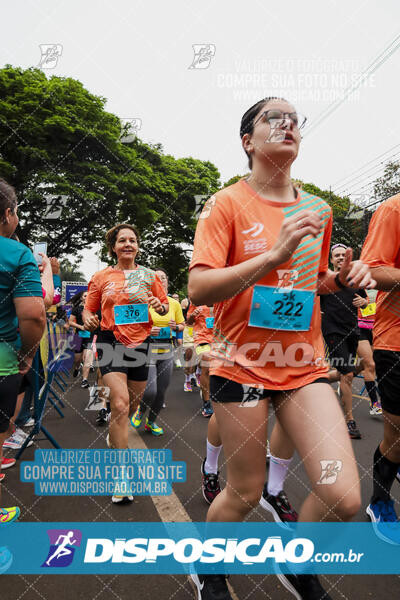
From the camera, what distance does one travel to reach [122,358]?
3.60 metres

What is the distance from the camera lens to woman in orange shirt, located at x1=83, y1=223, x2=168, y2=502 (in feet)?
11.2

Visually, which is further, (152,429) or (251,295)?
(152,429)

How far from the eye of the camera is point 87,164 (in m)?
18.1

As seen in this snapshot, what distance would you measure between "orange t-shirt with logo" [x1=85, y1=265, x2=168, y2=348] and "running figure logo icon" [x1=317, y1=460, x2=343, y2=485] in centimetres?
246

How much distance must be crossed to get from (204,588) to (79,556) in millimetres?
911

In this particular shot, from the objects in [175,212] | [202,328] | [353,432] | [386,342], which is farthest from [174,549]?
[175,212]

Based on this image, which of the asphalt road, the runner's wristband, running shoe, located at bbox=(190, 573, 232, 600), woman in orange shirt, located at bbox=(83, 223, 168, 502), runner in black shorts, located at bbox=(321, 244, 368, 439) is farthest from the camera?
runner in black shorts, located at bbox=(321, 244, 368, 439)

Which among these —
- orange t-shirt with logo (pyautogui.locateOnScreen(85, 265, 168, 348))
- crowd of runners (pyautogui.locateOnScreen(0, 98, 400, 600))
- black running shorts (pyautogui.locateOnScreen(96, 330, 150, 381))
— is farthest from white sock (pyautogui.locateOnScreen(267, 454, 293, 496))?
orange t-shirt with logo (pyautogui.locateOnScreen(85, 265, 168, 348))

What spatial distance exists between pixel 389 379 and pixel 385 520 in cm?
92

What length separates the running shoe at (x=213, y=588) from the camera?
175 centimetres

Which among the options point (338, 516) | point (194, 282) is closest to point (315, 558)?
point (338, 516)

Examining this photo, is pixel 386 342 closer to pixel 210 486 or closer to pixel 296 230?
pixel 296 230

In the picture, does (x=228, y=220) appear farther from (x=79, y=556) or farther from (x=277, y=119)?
(x=79, y=556)

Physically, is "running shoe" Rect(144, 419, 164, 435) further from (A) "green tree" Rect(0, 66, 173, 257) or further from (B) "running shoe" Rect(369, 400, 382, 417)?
(A) "green tree" Rect(0, 66, 173, 257)
